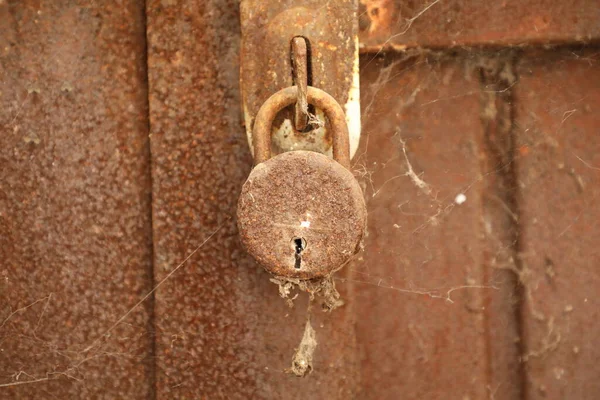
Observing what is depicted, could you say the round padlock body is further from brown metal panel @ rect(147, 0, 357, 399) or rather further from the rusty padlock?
brown metal panel @ rect(147, 0, 357, 399)

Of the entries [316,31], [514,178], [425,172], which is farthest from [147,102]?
[514,178]

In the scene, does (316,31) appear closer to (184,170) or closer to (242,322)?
(184,170)

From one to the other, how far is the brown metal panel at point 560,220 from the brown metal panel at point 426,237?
2.3 inches

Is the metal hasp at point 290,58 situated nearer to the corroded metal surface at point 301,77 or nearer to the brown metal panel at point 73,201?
the corroded metal surface at point 301,77

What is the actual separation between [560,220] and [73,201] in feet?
2.25

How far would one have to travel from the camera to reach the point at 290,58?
58 cm

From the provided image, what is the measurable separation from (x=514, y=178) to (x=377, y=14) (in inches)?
11.9

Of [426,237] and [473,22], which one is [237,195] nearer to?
[426,237]

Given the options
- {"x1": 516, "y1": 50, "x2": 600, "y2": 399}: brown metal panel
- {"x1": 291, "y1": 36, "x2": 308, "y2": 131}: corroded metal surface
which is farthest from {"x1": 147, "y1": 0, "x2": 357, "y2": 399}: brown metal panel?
{"x1": 516, "y1": 50, "x2": 600, "y2": 399}: brown metal panel

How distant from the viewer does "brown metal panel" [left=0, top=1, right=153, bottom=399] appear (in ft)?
2.20

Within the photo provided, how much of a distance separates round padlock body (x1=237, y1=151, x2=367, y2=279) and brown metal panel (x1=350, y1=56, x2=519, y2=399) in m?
0.17

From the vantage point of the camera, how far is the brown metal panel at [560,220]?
71 cm

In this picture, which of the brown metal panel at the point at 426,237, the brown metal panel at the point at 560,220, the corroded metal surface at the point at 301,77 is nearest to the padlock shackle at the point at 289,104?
the corroded metal surface at the point at 301,77

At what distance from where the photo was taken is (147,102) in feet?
2.22
